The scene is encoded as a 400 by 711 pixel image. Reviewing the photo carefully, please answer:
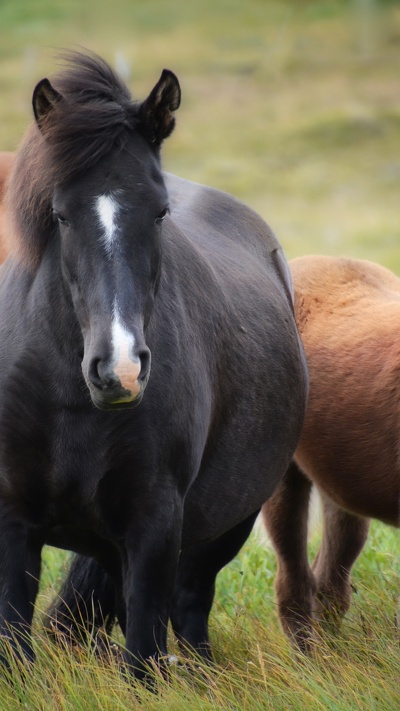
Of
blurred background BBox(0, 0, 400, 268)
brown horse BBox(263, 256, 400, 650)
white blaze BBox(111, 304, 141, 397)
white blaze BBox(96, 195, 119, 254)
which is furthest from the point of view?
blurred background BBox(0, 0, 400, 268)

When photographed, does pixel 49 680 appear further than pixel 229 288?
No

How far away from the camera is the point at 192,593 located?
4.52m

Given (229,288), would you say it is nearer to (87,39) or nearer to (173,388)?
(173,388)

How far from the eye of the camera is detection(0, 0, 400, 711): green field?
3182 mm

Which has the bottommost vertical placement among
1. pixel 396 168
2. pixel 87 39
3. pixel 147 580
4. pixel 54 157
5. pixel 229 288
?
pixel 147 580

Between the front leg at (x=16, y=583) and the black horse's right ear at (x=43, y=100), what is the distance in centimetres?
125

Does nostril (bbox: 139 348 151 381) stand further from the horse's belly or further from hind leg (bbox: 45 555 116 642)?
the horse's belly

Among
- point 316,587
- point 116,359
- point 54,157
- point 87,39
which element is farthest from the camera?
point 87,39

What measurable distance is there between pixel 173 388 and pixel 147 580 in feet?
2.05

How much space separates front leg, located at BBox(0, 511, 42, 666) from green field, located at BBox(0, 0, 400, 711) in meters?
0.11

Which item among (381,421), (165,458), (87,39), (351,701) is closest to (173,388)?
(165,458)

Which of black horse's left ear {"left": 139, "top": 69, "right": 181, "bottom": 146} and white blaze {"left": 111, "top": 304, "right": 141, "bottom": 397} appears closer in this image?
white blaze {"left": 111, "top": 304, "right": 141, "bottom": 397}

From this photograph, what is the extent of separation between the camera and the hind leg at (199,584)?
4.39 m

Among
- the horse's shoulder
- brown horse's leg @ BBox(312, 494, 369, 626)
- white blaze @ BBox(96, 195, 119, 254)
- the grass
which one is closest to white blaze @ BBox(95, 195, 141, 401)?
white blaze @ BBox(96, 195, 119, 254)
